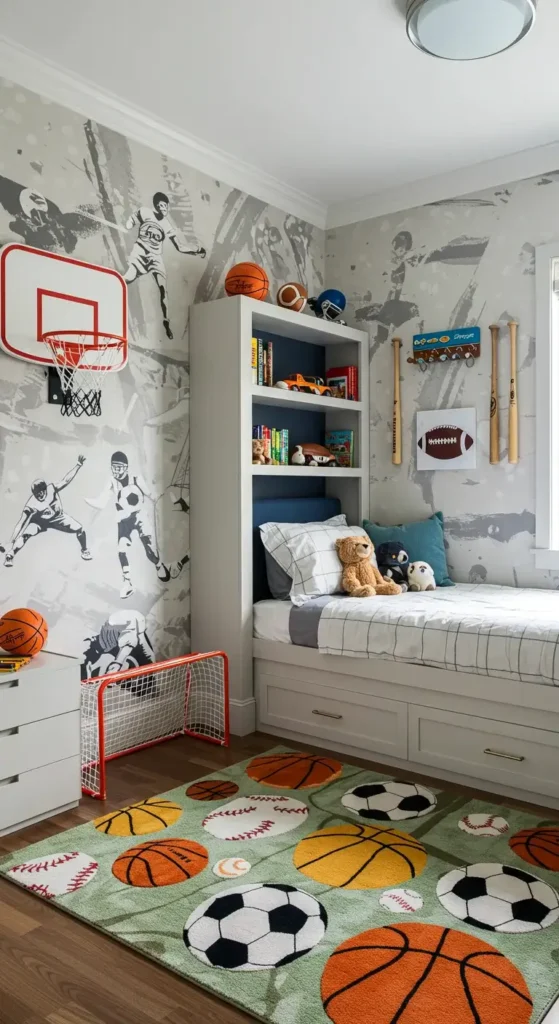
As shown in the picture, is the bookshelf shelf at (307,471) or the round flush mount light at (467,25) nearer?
the round flush mount light at (467,25)

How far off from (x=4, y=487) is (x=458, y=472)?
7.64ft

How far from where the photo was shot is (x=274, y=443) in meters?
3.77

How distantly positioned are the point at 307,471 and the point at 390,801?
A: 169 cm

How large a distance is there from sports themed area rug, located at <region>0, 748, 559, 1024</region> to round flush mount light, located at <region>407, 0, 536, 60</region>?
270 cm

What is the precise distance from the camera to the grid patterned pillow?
3484 mm

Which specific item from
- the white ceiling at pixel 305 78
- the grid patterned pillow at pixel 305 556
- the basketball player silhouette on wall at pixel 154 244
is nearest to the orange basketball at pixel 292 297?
the basketball player silhouette on wall at pixel 154 244

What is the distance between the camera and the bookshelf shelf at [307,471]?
11.6ft

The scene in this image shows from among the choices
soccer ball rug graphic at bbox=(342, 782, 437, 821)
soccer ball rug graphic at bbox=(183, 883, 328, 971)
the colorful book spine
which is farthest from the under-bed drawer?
the colorful book spine

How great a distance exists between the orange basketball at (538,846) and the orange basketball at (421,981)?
474 mm

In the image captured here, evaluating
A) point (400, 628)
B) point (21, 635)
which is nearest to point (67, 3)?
point (21, 635)

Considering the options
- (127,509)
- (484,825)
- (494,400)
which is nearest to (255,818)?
(484,825)

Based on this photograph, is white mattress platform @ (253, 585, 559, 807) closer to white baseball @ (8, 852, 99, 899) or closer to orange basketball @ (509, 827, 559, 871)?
orange basketball @ (509, 827, 559, 871)

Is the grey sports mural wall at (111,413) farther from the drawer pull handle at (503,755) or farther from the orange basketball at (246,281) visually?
the drawer pull handle at (503,755)

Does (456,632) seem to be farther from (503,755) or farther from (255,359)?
(255,359)
